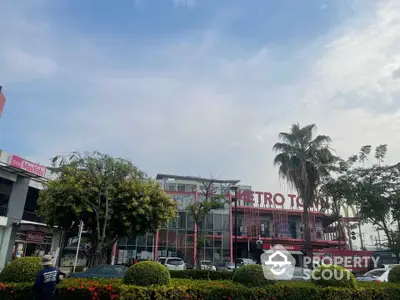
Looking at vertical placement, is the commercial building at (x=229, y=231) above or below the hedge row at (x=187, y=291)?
above

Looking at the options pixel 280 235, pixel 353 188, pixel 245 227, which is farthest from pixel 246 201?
pixel 353 188

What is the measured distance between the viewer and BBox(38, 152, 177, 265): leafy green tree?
1875cm

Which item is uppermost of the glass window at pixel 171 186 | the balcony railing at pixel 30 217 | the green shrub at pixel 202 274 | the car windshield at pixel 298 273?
the glass window at pixel 171 186

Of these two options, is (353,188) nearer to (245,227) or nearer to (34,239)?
(245,227)

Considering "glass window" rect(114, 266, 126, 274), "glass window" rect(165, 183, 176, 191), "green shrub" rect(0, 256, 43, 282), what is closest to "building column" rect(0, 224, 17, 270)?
"glass window" rect(114, 266, 126, 274)

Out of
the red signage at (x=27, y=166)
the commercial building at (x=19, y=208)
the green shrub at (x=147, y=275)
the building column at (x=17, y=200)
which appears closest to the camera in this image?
the green shrub at (x=147, y=275)

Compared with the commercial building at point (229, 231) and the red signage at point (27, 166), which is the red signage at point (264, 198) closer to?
the commercial building at point (229, 231)

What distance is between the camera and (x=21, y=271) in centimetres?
803

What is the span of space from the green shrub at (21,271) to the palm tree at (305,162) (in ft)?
63.3

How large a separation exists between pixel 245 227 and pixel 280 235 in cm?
464

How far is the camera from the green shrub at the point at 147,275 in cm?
763

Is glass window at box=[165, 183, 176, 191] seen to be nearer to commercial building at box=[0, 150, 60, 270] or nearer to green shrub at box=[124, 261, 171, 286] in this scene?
commercial building at box=[0, 150, 60, 270]

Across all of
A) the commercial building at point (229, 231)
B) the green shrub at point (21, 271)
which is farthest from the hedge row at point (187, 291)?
the commercial building at point (229, 231)

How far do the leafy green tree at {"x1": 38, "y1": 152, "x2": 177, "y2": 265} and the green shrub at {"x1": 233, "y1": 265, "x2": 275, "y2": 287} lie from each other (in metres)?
11.2
